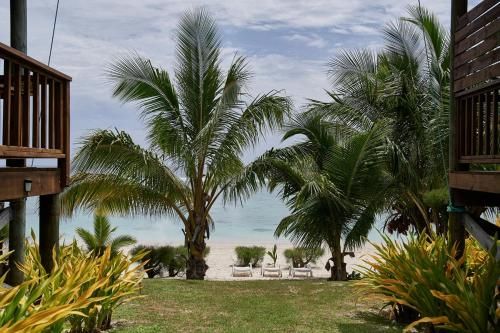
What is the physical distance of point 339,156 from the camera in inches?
446

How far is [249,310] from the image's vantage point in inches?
287

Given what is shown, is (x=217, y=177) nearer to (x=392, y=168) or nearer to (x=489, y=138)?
(x=392, y=168)

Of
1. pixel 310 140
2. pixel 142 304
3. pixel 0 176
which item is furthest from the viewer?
pixel 310 140

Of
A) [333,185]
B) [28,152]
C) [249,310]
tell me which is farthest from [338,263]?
[28,152]

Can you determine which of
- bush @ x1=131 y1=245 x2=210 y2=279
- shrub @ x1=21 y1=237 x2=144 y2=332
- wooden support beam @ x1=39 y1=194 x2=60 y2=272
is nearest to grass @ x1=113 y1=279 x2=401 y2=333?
shrub @ x1=21 y1=237 x2=144 y2=332

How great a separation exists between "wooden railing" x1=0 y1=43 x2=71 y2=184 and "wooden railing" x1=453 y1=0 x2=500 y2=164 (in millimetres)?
3771

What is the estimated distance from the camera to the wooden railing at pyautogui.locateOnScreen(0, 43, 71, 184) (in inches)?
165

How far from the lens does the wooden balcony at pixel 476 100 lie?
4562 mm

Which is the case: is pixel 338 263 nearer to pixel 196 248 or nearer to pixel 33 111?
pixel 196 248

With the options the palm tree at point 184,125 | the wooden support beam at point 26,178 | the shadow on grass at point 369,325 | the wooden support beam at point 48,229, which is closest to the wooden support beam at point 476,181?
the shadow on grass at point 369,325

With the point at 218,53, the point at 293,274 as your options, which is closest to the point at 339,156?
the point at 218,53

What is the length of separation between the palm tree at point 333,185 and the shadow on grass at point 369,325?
4.25 metres

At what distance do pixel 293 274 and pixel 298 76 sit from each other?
7834 mm

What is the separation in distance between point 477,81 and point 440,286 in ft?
6.11
